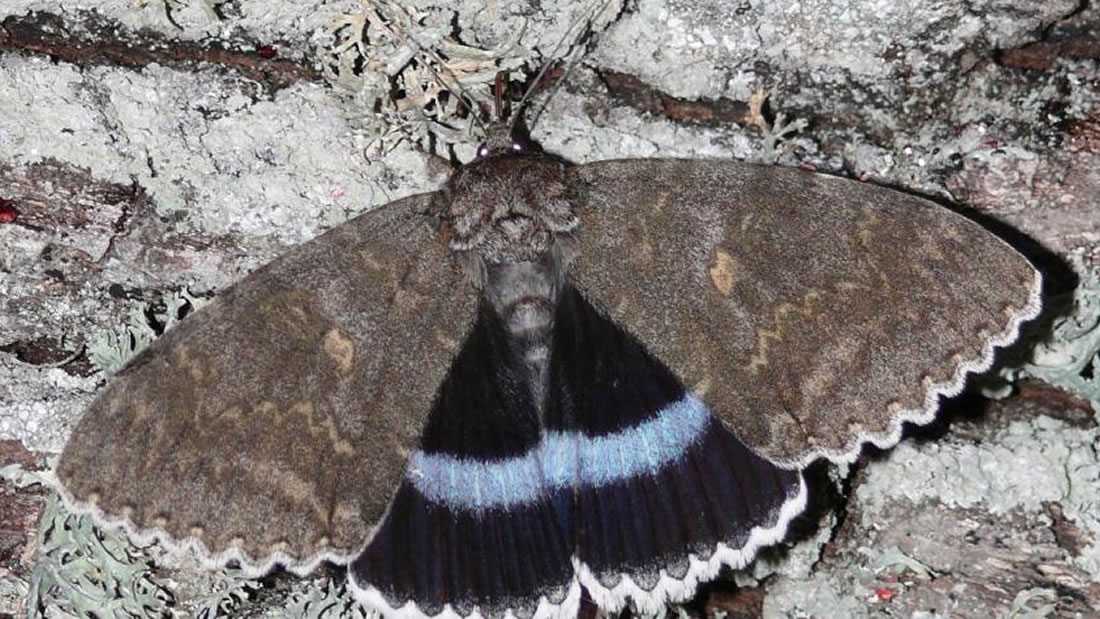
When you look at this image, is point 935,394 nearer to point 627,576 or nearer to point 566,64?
point 627,576

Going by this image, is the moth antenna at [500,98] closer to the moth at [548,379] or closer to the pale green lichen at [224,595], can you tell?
the moth at [548,379]

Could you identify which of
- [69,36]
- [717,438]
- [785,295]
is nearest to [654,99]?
[785,295]

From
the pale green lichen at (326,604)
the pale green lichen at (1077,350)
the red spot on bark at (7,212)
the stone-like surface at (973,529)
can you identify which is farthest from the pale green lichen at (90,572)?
the pale green lichen at (1077,350)

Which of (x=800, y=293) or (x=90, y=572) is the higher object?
(x=800, y=293)

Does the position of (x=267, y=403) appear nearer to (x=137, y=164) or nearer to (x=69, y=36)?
(x=137, y=164)

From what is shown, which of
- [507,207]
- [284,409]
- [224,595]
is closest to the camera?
[284,409]

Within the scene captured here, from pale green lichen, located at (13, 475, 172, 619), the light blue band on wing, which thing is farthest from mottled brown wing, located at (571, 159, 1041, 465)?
pale green lichen, located at (13, 475, 172, 619)

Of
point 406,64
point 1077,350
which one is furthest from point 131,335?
point 1077,350
